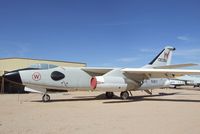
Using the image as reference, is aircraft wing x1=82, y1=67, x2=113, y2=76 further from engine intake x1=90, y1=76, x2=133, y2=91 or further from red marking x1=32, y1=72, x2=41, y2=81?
red marking x1=32, y1=72, x2=41, y2=81

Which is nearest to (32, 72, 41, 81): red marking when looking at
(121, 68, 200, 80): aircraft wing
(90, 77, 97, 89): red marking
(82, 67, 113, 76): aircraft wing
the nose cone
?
the nose cone

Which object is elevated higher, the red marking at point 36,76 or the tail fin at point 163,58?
the tail fin at point 163,58

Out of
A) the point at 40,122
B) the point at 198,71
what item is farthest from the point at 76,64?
the point at 40,122

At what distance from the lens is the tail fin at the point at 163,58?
864 inches

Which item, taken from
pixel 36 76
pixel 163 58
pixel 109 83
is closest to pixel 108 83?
pixel 109 83

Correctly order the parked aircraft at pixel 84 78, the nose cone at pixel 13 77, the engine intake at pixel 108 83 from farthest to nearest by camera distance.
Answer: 1. the engine intake at pixel 108 83
2. the parked aircraft at pixel 84 78
3. the nose cone at pixel 13 77

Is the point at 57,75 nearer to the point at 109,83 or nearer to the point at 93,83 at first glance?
the point at 93,83

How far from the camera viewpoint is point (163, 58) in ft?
73.3

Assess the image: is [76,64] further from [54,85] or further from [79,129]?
[79,129]

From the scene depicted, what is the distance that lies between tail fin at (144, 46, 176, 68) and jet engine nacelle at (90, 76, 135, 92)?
492cm

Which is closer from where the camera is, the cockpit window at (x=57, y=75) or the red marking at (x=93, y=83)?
the red marking at (x=93, y=83)

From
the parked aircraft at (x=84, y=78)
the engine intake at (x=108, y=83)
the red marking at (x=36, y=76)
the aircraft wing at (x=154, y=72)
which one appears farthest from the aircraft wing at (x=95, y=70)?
the red marking at (x=36, y=76)

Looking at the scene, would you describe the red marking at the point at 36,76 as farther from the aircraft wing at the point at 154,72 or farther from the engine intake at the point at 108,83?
the aircraft wing at the point at 154,72

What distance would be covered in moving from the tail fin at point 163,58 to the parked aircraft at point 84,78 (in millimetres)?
2713
